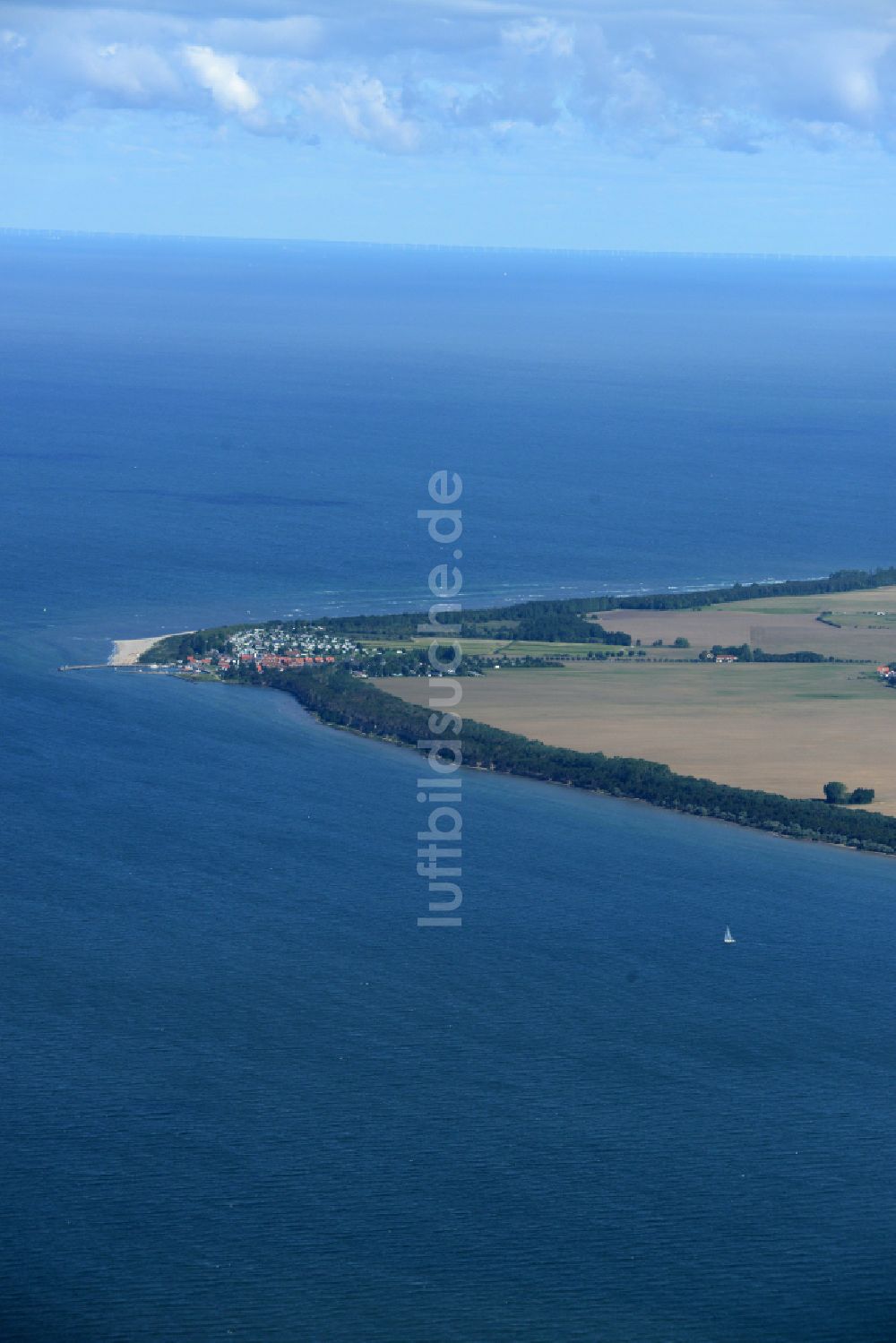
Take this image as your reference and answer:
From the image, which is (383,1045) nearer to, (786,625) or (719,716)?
(719,716)

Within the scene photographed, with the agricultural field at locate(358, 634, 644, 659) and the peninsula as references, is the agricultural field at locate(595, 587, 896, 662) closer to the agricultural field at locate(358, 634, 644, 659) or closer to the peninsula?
the peninsula

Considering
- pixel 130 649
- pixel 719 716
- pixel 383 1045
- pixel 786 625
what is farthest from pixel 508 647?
pixel 383 1045

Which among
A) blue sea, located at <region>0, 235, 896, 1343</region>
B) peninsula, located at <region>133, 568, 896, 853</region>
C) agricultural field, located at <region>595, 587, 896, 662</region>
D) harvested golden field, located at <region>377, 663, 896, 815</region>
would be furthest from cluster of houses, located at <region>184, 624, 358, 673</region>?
agricultural field, located at <region>595, 587, 896, 662</region>

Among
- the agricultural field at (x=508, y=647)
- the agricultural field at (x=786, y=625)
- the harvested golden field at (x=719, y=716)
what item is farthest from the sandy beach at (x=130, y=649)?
the agricultural field at (x=786, y=625)

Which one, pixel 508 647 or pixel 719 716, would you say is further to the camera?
pixel 508 647

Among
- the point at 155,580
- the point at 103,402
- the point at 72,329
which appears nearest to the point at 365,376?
the point at 103,402

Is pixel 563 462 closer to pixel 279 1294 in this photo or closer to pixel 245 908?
pixel 245 908

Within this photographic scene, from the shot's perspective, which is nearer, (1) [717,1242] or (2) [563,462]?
(1) [717,1242]
